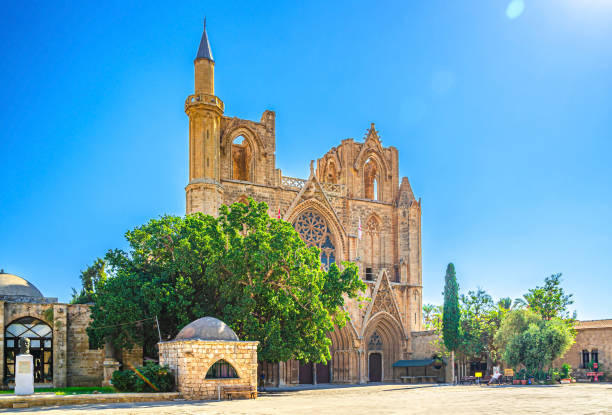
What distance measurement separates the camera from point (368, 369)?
3906 cm

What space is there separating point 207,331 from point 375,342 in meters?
20.3

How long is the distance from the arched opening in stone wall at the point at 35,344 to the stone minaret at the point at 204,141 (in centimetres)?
1001

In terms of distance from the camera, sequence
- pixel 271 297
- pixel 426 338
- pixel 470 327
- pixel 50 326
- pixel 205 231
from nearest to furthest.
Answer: pixel 271 297
pixel 205 231
pixel 50 326
pixel 470 327
pixel 426 338

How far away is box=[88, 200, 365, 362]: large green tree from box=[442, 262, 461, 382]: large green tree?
954 cm

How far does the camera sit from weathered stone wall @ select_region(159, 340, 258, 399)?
20.8 meters

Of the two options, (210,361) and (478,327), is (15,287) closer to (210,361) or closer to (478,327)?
(210,361)

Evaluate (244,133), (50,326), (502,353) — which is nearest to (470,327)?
(502,353)

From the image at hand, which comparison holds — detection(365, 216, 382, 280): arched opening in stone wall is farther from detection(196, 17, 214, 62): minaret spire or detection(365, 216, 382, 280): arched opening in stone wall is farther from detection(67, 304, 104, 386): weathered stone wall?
detection(67, 304, 104, 386): weathered stone wall

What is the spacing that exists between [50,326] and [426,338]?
870 inches

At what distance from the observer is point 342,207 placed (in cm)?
4153

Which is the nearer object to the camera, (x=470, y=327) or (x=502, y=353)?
(x=502, y=353)

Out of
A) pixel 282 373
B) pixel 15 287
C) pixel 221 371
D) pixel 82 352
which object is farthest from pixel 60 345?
pixel 282 373

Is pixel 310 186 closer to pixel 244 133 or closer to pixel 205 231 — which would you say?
pixel 244 133

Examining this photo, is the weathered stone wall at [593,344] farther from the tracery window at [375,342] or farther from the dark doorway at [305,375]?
the dark doorway at [305,375]
